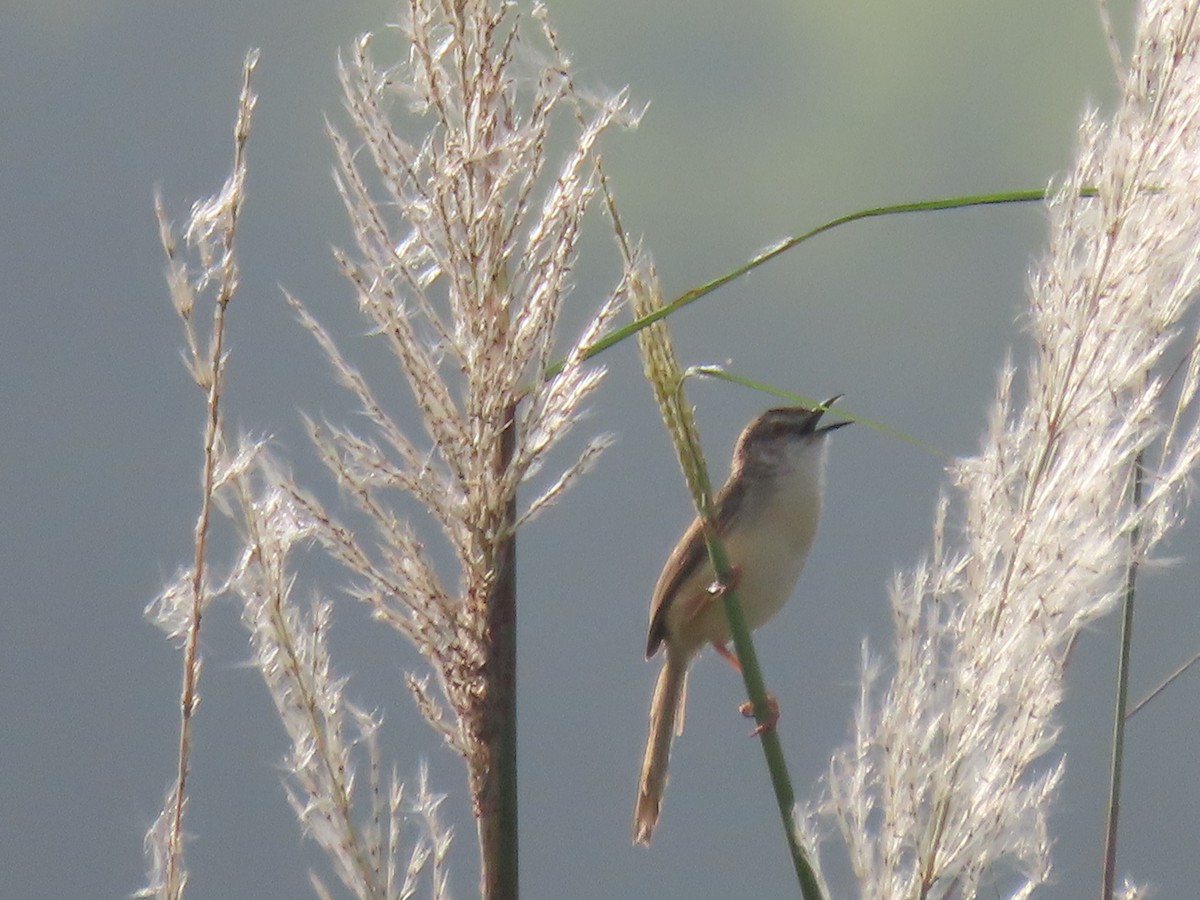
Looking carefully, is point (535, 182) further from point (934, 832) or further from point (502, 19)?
point (934, 832)

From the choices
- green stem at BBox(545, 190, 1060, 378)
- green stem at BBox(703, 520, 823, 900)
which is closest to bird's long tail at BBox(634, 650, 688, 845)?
green stem at BBox(703, 520, 823, 900)

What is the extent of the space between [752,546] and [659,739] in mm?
623

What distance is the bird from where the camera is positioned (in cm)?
287

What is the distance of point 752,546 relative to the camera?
296cm

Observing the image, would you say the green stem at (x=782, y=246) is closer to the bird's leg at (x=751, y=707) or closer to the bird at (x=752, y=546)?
the bird's leg at (x=751, y=707)

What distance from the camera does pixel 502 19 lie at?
1.03 metres

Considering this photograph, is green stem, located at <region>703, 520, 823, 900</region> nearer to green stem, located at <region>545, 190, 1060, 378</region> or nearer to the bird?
green stem, located at <region>545, 190, 1060, 378</region>

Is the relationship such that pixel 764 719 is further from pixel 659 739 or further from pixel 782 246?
pixel 659 739

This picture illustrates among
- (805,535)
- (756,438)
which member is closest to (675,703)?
(805,535)

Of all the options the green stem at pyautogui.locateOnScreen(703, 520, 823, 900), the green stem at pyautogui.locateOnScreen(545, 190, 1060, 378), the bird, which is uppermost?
the bird

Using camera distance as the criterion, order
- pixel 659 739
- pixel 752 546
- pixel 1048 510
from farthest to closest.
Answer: pixel 752 546
pixel 659 739
pixel 1048 510

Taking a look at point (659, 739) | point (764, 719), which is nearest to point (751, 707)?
point (764, 719)

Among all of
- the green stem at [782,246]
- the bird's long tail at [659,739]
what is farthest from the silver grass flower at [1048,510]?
the bird's long tail at [659,739]

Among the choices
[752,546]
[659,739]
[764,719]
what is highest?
[752,546]
